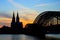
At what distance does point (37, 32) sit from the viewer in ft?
558

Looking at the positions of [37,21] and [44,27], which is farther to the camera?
[37,21]

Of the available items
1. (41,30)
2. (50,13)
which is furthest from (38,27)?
(50,13)

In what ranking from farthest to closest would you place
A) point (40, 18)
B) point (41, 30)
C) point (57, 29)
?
point (40, 18) → point (41, 30) → point (57, 29)

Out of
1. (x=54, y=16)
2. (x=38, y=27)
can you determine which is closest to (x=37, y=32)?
(x=38, y=27)

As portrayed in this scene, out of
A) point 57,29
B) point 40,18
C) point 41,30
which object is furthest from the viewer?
point 40,18

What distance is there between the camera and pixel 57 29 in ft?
511

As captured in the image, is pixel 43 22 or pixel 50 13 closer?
pixel 50 13

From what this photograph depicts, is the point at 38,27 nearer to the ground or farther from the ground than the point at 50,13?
nearer to the ground

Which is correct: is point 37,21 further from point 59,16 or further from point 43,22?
point 59,16

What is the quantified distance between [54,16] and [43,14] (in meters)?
11.2

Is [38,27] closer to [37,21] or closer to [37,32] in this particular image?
[37,32]

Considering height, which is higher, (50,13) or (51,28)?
(50,13)

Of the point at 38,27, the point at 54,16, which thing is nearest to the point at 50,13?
the point at 54,16

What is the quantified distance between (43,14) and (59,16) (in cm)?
1532
